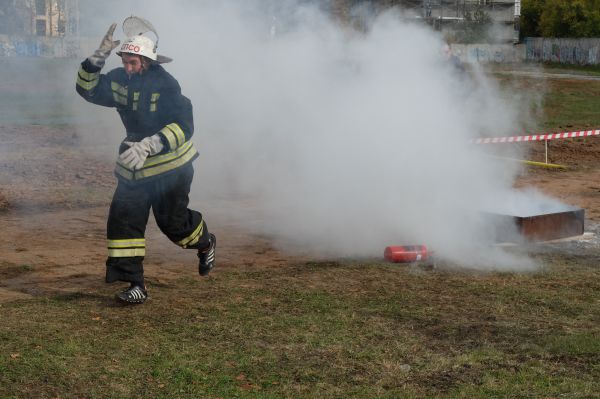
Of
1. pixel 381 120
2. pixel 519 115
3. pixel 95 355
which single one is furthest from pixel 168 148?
pixel 519 115

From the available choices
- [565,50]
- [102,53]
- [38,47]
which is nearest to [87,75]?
[102,53]

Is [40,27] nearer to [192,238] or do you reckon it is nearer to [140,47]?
[140,47]

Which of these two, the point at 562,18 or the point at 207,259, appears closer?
the point at 207,259

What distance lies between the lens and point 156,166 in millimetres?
6305

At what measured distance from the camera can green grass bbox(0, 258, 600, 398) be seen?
4672 mm

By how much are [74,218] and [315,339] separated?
16.3 ft

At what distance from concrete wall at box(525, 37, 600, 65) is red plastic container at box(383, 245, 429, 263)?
43922 mm

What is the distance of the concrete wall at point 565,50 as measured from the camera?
161 feet

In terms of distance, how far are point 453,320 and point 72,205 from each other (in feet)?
19.2

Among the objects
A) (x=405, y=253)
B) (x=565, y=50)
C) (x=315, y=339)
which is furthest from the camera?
(x=565, y=50)

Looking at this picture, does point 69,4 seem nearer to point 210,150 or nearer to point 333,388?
point 210,150

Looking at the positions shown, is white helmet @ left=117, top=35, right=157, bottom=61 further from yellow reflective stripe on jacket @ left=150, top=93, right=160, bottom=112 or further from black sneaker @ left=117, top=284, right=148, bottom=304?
black sneaker @ left=117, top=284, right=148, bottom=304

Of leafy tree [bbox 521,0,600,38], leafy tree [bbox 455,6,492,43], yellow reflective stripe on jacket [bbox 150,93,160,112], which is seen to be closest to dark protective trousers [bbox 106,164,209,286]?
yellow reflective stripe on jacket [bbox 150,93,160,112]

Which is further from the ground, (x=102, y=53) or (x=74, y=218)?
(x=102, y=53)
